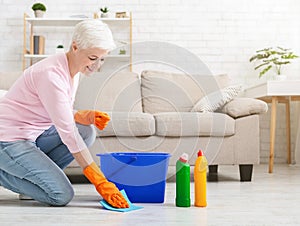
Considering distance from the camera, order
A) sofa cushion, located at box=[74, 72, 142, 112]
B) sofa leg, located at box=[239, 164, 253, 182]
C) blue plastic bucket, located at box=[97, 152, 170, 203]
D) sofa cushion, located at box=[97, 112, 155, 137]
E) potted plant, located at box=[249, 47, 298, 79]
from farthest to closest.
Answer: potted plant, located at box=[249, 47, 298, 79] < sofa cushion, located at box=[74, 72, 142, 112] < sofa leg, located at box=[239, 164, 253, 182] < sofa cushion, located at box=[97, 112, 155, 137] < blue plastic bucket, located at box=[97, 152, 170, 203]

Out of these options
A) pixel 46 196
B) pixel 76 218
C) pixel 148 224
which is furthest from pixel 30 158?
pixel 148 224

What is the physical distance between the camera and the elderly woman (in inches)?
79.9

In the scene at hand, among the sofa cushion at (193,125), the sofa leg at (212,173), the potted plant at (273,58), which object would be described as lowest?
the sofa leg at (212,173)

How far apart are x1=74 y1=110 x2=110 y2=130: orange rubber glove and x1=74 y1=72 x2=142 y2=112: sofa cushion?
139cm

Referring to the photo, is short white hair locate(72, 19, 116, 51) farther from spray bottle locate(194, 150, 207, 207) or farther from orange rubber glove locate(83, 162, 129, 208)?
spray bottle locate(194, 150, 207, 207)

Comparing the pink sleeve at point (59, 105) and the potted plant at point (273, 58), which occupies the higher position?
the potted plant at point (273, 58)

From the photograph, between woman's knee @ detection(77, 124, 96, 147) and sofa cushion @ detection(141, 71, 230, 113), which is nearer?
woman's knee @ detection(77, 124, 96, 147)

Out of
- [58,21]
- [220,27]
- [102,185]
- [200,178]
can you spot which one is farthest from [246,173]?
[58,21]

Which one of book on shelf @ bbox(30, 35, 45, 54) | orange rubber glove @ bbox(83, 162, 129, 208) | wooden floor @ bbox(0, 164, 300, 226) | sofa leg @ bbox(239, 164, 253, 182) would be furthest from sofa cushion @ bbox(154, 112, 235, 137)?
book on shelf @ bbox(30, 35, 45, 54)

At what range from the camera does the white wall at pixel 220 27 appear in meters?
4.96

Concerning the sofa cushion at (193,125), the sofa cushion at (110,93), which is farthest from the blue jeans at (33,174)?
the sofa cushion at (110,93)

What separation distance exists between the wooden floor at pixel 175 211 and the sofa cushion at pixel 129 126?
509 millimetres

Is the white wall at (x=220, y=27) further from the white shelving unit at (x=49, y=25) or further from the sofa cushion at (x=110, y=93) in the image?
the sofa cushion at (x=110, y=93)

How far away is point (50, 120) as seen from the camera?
2.24 metres
